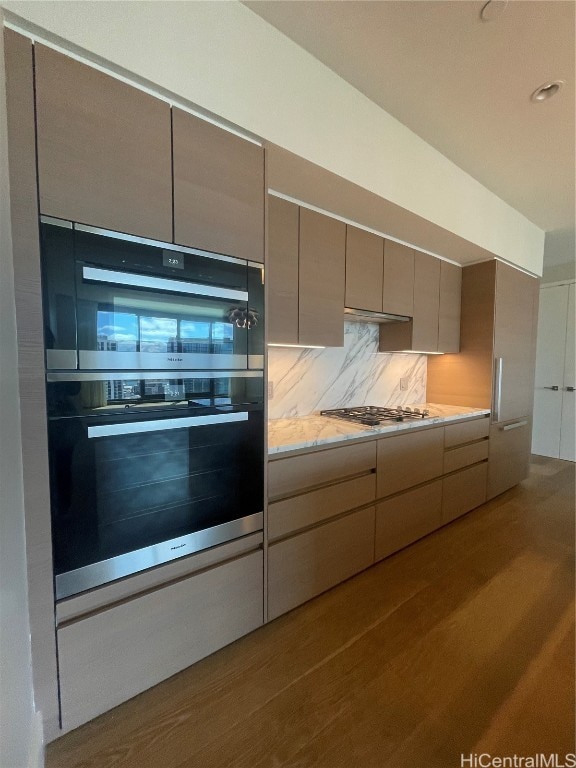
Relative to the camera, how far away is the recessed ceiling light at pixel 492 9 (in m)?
1.34

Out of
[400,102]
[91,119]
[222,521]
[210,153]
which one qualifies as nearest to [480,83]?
[400,102]

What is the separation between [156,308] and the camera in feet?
4.18

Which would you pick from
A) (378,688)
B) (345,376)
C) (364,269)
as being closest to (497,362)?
(345,376)

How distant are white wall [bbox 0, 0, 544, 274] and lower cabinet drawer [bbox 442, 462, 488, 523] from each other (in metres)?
2.00

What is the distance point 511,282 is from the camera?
3.21 m

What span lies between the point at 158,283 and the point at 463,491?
2876 mm

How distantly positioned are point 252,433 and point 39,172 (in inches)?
46.6

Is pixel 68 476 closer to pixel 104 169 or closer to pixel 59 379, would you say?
pixel 59 379

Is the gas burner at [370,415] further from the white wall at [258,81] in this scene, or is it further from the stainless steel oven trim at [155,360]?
the white wall at [258,81]

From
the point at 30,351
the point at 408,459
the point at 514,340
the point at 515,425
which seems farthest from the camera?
the point at 515,425

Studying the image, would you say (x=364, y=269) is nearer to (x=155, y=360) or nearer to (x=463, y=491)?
(x=155, y=360)

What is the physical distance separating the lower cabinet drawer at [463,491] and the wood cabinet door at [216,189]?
2.34 meters

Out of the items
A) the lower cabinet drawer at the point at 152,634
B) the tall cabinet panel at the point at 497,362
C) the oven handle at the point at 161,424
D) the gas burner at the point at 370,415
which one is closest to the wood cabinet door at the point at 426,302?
the tall cabinet panel at the point at 497,362

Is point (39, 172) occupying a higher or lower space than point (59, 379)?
higher
